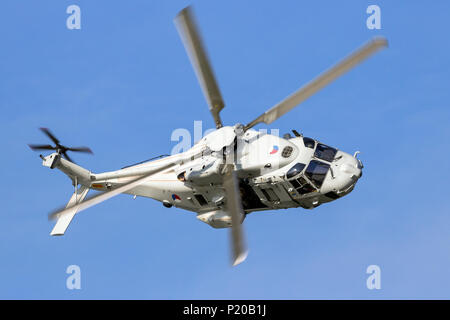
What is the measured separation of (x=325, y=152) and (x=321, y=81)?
20.7 ft

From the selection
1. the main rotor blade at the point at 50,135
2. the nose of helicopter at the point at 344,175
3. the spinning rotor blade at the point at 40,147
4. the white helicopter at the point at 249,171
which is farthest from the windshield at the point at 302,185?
the spinning rotor blade at the point at 40,147

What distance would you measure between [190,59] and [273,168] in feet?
21.4

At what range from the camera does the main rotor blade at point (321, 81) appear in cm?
2628

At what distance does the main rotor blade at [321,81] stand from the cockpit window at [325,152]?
3.77 meters

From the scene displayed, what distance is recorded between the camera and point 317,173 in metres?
32.8

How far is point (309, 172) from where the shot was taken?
108 ft

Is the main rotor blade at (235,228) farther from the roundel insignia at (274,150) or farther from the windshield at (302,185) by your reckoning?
the windshield at (302,185)

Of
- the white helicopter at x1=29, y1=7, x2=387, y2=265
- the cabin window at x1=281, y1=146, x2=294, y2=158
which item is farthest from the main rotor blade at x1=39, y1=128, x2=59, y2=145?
the cabin window at x1=281, y1=146, x2=294, y2=158

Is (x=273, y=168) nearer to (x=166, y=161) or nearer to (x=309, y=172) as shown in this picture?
(x=309, y=172)

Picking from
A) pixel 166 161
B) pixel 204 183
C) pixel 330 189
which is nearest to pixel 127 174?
pixel 166 161

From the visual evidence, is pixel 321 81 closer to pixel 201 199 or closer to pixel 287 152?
pixel 287 152

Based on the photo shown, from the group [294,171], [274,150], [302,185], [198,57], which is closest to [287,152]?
[274,150]

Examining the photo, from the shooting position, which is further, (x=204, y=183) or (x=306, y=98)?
(x=204, y=183)
